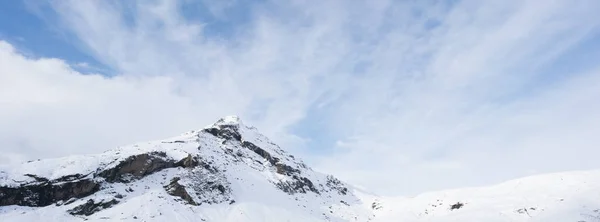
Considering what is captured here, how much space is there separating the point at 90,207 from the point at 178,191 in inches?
422

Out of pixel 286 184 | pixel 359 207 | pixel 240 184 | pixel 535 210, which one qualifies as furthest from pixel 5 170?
pixel 535 210

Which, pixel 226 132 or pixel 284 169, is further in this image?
pixel 226 132

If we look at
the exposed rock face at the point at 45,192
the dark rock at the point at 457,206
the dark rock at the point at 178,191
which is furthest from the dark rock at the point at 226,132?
the dark rock at the point at 457,206

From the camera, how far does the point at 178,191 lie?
186 feet

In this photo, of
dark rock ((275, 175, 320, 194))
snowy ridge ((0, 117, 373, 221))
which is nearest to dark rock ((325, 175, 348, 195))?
snowy ridge ((0, 117, 373, 221))

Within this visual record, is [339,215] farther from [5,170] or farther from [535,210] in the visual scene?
[5,170]

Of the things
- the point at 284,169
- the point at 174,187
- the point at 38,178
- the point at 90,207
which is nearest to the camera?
the point at 90,207

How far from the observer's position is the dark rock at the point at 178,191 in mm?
55781

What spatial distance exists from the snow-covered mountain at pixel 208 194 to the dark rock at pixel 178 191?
0.13 meters

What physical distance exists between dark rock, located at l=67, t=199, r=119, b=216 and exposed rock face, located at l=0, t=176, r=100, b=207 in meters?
2.92

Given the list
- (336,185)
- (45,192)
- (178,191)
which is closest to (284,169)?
(336,185)

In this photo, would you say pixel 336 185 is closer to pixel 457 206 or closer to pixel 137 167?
pixel 457 206

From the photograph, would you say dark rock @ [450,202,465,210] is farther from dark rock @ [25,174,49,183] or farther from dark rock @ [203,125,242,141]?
dark rock @ [25,174,49,183]

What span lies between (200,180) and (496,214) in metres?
39.7
